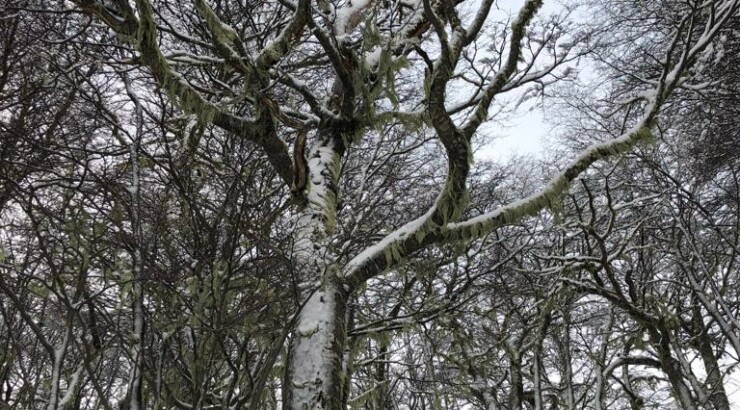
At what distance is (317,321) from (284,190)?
165 cm

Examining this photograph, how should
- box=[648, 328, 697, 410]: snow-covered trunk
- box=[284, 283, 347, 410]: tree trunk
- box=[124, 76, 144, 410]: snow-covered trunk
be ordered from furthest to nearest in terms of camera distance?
box=[648, 328, 697, 410]: snow-covered trunk, box=[284, 283, 347, 410]: tree trunk, box=[124, 76, 144, 410]: snow-covered trunk

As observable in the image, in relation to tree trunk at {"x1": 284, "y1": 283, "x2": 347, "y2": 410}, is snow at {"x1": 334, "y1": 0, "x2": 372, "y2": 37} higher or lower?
higher

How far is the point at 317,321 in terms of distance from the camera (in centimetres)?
350

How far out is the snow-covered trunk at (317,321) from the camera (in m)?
3.23

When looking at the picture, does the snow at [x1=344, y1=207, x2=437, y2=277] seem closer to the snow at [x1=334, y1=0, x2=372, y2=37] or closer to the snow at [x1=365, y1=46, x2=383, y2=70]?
the snow at [x1=365, y1=46, x2=383, y2=70]

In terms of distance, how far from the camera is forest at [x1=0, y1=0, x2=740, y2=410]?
2.60 meters

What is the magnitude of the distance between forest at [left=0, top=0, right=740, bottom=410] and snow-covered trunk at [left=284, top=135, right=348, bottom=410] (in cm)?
2

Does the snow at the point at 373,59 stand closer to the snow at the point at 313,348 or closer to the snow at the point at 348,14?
the snow at the point at 348,14

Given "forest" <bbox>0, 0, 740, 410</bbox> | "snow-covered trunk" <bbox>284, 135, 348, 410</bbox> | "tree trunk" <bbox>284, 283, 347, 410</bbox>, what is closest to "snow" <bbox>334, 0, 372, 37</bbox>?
"forest" <bbox>0, 0, 740, 410</bbox>

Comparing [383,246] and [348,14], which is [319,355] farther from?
[348,14]

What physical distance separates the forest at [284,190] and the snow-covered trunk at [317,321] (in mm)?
16

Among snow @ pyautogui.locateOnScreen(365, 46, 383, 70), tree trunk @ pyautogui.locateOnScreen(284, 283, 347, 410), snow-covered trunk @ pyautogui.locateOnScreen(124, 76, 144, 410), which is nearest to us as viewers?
snow-covered trunk @ pyautogui.locateOnScreen(124, 76, 144, 410)

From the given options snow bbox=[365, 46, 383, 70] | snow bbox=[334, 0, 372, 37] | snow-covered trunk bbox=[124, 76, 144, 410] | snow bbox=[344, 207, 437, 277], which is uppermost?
snow bbox=[334, 0, 372, 37]

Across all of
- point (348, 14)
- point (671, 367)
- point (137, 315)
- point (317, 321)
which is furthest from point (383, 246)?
point (671, 367)
